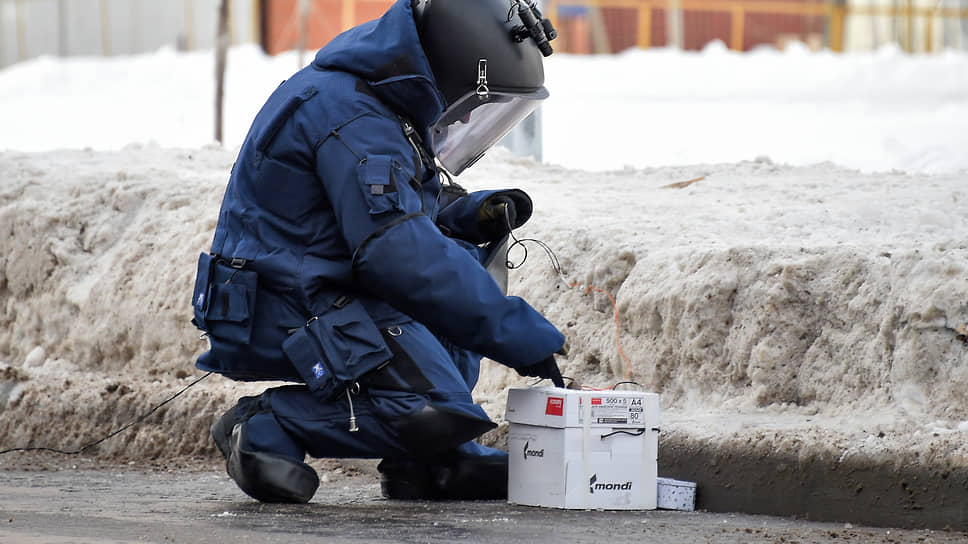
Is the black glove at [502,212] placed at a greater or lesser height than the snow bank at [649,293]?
greater

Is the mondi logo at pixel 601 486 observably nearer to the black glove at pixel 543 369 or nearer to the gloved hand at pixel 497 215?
the black glove at pixel 543 369

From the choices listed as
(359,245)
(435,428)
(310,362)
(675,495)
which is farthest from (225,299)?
(675,495)

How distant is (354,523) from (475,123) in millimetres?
1512

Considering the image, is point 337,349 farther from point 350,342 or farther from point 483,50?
point 483,50

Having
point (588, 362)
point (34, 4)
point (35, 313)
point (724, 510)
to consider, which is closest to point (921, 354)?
point (724, 510)

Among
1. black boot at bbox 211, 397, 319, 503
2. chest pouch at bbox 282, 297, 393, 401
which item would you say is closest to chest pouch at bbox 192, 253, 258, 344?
chest pouch at bbox 282, 297, 393, 401

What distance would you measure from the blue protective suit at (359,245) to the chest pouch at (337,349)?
0.23 ft

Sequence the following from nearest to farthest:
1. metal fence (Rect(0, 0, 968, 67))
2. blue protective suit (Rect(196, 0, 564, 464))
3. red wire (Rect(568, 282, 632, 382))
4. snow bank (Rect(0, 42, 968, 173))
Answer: blue protective suit (Rect(196, 0, 564, 464)), red wire (Rect(568, 282, 632, 382)), snow bank (Rect(0, 42, 968, 173)), metal fence (Rect(0, 0, 968, 67))

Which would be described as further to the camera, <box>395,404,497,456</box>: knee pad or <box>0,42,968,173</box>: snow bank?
<box>0,42,968,173</box>: snow bank

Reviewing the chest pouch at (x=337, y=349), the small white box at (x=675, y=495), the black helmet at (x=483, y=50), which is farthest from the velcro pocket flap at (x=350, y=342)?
the small white box at (x=675, y=495)

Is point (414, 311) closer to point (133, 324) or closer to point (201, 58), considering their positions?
point (133, 324)

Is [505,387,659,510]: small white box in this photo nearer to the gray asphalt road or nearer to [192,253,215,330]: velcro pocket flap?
the gray asphalt road

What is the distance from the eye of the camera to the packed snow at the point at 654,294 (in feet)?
13.8

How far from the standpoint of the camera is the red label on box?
3895 mm
